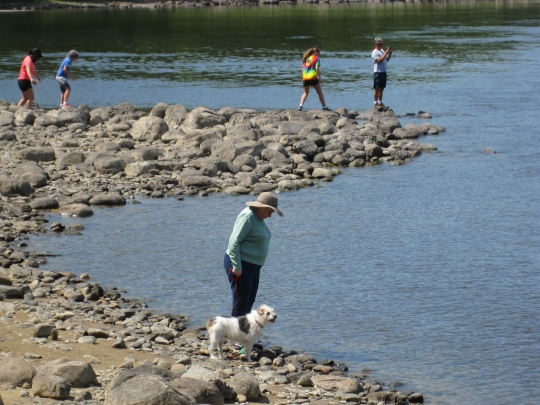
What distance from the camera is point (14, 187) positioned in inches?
721

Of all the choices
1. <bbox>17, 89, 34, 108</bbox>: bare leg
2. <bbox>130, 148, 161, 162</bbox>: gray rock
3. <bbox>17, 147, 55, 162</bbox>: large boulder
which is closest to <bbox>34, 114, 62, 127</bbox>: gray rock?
<bbox>17, 89, 34, 108</bbox>: bare leg

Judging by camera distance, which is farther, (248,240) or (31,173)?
(31,173)

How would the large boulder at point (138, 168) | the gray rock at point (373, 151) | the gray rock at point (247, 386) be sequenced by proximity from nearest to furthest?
1. the gray rock at point (247, 386)
2. the large boulder at point (138, 168)
3. the gray rock at point (373, 151)

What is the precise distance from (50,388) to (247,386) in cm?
199

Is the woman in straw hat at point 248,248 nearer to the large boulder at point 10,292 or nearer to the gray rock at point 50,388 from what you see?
the gray rock at point 50,388

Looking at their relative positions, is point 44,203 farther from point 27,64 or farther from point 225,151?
point 27,64

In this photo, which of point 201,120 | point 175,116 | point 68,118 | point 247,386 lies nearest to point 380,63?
point 201,120

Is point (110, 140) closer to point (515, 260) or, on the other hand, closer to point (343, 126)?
point (343, 126)

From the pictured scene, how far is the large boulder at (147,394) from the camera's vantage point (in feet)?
24.6

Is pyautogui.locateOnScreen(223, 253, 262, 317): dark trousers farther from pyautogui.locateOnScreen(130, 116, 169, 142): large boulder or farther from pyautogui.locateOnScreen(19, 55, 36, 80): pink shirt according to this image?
pyautogui.locateOnScreen(19, 55, 36, 80): pink shirt

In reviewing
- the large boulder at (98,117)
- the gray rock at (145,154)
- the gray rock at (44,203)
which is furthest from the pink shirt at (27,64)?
the gray rock at (44,203)

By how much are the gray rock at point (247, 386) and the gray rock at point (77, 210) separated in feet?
29.5

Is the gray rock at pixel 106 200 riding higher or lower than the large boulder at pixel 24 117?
lower

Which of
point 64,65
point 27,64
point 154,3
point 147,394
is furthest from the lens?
point 154,3
